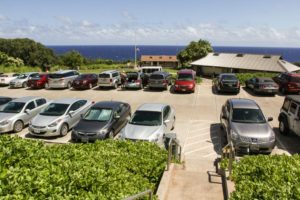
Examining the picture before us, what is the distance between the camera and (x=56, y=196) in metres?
4.79

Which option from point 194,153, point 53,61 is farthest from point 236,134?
point 53,61

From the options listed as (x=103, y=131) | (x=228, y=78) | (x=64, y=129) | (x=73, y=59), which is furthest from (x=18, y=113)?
(x=73, y=59)

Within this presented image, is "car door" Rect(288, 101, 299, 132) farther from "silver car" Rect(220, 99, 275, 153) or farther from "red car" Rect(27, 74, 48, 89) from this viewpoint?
"red car" Rect(27, 74, 48, 89)

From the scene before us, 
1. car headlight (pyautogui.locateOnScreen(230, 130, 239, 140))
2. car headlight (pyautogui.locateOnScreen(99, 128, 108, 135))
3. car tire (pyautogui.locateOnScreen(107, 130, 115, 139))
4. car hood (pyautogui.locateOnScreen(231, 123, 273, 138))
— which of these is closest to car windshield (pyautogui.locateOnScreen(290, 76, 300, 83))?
car hood (pyautogui.locateOnScreen(231, 123, 273, 138))

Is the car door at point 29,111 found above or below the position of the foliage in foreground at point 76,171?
below

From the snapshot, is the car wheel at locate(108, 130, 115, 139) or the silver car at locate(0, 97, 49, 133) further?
Result: the silver car at locate(0, 97, 49, 133)

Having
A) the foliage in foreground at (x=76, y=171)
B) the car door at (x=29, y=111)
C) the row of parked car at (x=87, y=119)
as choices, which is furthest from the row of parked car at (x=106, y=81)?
the foliage in foreground at (x=76, y=171)

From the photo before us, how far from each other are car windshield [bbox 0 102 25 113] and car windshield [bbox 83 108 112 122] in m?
Answer: 4.22

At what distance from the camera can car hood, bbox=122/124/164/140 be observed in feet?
43.0

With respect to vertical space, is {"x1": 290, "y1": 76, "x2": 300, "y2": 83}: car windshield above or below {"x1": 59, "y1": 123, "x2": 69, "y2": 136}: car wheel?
above

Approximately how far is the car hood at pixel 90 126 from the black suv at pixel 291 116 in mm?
8671

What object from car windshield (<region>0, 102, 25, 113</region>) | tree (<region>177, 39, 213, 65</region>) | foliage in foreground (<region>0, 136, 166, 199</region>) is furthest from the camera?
tree (<region>177, 39, 213, 65</region>)

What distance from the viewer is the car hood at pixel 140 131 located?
43.0 ft

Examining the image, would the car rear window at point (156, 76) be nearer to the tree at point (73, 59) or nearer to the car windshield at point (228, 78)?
the car windshield at point (228, 78)
